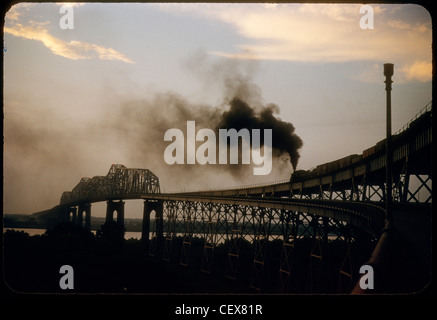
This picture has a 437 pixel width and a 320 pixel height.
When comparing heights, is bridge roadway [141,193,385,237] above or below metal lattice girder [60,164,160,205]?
below

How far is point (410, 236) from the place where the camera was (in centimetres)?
1638

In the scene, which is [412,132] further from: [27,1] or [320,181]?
[27,1]

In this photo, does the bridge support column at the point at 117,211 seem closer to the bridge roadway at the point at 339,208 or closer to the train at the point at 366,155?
the bridge roadway at the point at 339,208

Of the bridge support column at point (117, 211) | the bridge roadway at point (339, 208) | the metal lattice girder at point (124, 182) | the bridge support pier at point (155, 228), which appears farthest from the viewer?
the metal lattice girder at point (124, 182)

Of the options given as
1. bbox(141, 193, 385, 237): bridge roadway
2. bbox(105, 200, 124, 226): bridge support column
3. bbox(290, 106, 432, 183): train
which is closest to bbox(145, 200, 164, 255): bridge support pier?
bbox(105, 200, 124, 226): bridge support column

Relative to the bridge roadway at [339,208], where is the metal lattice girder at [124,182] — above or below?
above

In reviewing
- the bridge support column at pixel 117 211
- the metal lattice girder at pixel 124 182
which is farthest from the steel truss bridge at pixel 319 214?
the metal lattice girder at pixel 124 182

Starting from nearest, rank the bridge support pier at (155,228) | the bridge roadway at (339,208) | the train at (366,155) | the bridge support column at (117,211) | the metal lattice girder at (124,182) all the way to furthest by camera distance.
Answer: the bridge roadway at (339,208), the train at (366,155), the bridge support pier at (155,228), the bridge support column at (117,211), the metal lattice girder at (124,182)

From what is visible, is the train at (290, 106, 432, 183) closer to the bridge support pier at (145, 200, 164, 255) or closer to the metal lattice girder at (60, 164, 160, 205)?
the bridge support pier at (145, 200, 164, 255)

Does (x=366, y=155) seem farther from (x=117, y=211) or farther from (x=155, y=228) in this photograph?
(x=117, y=211)

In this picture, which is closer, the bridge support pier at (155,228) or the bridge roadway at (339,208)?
the bridge roadway at (339,208)

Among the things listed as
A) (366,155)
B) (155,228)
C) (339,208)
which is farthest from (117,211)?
(339,208)

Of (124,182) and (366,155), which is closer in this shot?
(366,155)

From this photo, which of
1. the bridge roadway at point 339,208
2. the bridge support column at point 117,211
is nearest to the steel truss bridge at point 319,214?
the bridge roadway at point 339,208
